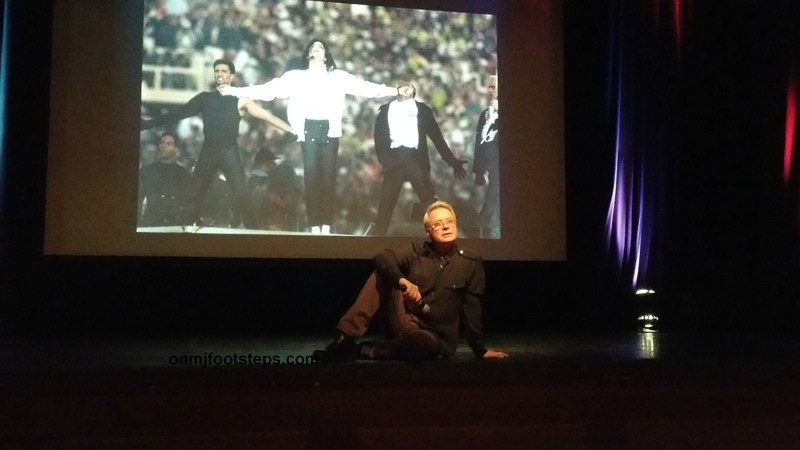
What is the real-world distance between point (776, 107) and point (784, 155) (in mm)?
352

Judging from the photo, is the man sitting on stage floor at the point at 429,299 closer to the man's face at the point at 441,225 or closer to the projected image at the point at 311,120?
the man's face at the point at 441,225

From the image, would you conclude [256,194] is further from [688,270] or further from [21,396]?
[688,270]

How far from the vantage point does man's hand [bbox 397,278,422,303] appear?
2713 millimetres

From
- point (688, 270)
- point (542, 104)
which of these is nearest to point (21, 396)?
point (542, 104)

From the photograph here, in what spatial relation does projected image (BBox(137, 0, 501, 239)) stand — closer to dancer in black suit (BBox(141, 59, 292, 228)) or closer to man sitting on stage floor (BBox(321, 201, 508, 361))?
dancer in black suit (BBox(141, 59, 292, 228))

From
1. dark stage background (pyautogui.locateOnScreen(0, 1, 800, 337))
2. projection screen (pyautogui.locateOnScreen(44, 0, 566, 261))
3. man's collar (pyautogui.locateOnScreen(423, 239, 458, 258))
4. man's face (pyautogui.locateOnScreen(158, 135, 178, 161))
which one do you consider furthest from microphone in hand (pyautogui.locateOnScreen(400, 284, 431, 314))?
man's face (pyautogui.locateOnScreen(158, 135, 178, 161))

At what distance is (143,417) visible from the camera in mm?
2129

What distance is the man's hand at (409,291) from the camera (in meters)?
2.71

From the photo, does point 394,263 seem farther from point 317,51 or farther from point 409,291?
point 317,51

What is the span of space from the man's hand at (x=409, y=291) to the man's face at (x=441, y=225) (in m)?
0.27

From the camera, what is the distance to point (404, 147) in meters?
4.71

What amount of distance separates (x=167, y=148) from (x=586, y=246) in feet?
10.2

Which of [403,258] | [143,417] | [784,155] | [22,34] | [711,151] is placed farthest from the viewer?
[711,151]

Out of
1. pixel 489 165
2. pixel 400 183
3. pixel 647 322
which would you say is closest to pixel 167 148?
pixel 400 183
